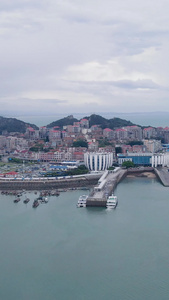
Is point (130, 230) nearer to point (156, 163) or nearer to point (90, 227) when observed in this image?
point (90, 227)

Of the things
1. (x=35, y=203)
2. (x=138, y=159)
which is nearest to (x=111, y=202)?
(x=35, y=203)

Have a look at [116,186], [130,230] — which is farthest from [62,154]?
[130,230]

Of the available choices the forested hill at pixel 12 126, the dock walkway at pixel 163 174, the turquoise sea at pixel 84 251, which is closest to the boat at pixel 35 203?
the turquoise sea at pixel 84 251

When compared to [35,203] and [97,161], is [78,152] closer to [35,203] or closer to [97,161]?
[97,161]

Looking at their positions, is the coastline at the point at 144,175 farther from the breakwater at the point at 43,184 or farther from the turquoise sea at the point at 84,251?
the turquoise sea at the point at 84,251

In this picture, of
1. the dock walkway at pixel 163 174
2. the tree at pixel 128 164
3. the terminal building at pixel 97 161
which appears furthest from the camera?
the tree at pixel 128 164

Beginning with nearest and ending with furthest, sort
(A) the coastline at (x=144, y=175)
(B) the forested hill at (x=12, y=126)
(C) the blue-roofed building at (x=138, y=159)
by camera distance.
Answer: (A) the coastline at (x=144, y=175)
(C) the blue-roofed building at (x=138, y=159)
(B) the forested hill at (x=12, y=126)
